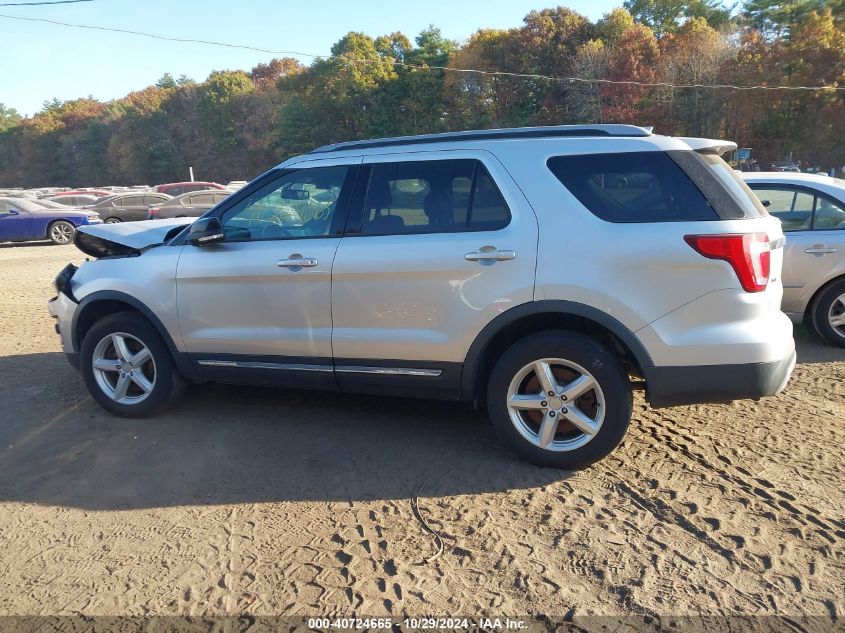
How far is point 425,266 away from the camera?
3.88m

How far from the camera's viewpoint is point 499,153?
3.92 m

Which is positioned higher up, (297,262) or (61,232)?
(297,262)

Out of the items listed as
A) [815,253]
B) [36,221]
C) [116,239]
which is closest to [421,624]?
[116,239]

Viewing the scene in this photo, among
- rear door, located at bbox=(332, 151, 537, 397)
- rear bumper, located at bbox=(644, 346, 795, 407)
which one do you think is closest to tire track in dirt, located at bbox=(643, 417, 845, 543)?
rear bumper, located at bbox=(644, 346, 795, 407)

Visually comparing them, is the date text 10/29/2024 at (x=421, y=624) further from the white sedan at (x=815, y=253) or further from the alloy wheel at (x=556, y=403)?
the white sedan at (x=815, y=253)

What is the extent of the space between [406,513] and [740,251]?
220 centimetres

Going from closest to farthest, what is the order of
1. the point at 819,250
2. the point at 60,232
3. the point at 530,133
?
the point at 530,133
the point at 819,250
the point at 60,232

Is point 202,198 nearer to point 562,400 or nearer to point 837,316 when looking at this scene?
point 837,316

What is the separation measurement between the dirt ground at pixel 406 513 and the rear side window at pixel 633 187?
148cm

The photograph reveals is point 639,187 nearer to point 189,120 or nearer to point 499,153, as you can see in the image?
point 499,153

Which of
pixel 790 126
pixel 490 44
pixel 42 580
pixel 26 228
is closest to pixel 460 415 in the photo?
pixel 42 580

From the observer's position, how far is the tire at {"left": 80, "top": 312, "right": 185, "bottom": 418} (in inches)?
187

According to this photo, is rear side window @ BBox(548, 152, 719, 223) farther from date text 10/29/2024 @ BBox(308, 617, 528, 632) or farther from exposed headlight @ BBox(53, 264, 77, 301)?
exposed headlight @ BBox(53, 264, 77, 301)

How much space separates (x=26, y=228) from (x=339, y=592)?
20.2 meters
